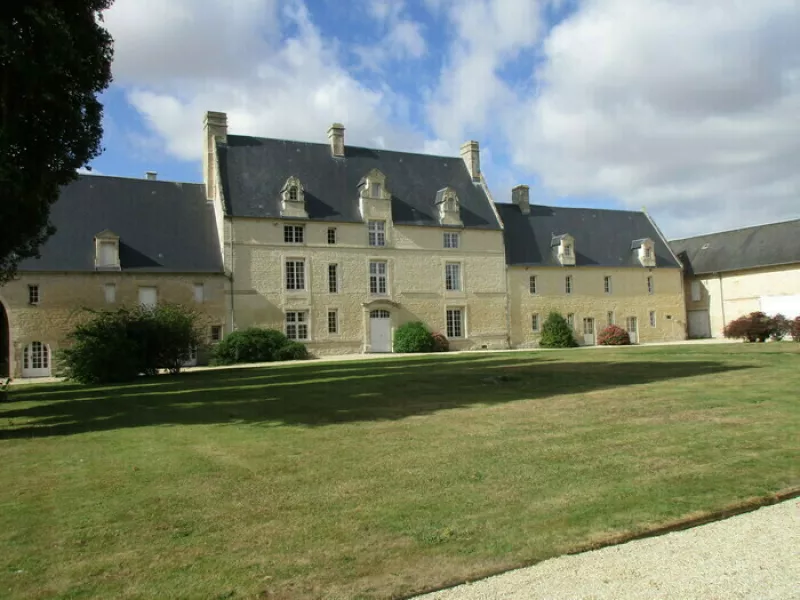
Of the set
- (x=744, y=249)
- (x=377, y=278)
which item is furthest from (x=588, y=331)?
(x=377, y=278)

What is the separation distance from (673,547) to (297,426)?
5861mm

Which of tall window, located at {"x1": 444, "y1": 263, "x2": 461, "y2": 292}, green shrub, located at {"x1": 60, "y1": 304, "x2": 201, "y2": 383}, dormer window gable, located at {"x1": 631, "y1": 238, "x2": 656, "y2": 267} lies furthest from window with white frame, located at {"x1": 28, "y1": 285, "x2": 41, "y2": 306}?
dormer window gable, located at {"x1": 631, "y1": 238, "x2": 656, "y2": 267}

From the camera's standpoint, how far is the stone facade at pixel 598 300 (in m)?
36.9

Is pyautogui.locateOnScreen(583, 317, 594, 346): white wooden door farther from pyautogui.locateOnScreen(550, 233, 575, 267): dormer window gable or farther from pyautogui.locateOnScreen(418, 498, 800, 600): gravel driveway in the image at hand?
pyautogui.locateOnScreen(418, 498, 800, 600): gravel driveway

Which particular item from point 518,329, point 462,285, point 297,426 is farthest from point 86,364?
point 518,329

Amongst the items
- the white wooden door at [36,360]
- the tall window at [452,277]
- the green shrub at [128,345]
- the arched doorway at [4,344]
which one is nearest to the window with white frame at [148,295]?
the white wooden door at [36,360]

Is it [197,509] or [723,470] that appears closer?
[197,509]

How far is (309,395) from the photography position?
1318cm

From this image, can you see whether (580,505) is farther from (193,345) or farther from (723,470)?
(193,345)

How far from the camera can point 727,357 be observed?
65.3ft

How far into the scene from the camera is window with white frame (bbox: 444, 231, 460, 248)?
35.1 metres

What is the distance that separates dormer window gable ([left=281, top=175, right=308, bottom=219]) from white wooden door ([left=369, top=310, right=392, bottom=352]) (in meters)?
5.78

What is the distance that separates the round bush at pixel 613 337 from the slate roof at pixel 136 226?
20.7 meters

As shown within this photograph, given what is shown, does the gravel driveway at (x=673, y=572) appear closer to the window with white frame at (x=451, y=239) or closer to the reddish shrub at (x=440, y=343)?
the reddish shrub at (x=440, y=343)
